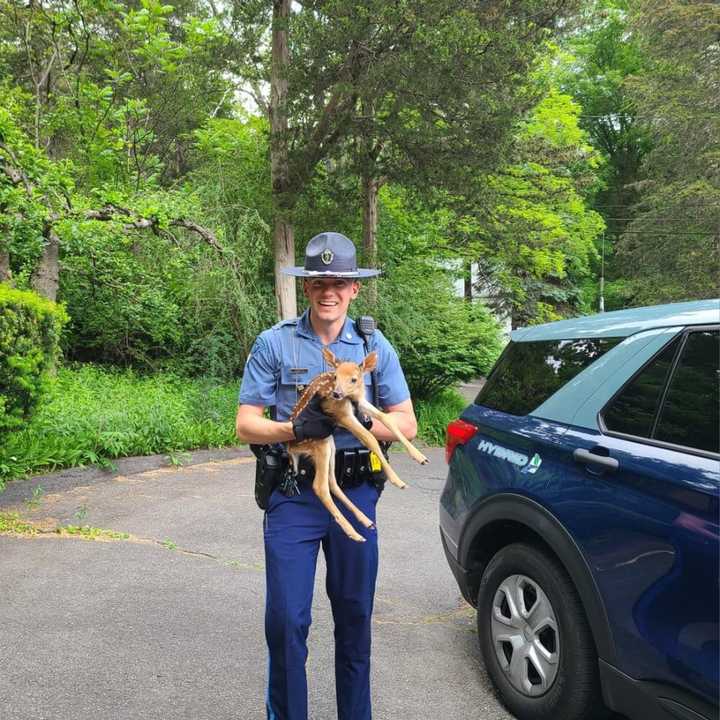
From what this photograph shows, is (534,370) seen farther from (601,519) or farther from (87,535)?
(87,535)

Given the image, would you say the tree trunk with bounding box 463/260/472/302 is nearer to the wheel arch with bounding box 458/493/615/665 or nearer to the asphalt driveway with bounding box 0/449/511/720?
the asphalt driveway with bounding box 0/449/511/720

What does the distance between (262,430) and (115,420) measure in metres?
5.82

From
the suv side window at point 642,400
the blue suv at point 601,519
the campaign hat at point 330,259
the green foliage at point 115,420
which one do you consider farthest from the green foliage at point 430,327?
the campaign hat at point 330,259

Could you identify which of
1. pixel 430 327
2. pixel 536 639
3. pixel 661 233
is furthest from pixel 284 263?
pixel 661 233

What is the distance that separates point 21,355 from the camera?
5.58 m

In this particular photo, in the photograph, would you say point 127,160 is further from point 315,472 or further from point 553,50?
point 315,472

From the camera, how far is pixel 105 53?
1103cm

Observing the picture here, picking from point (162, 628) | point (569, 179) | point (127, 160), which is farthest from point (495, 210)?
point (162, 628)

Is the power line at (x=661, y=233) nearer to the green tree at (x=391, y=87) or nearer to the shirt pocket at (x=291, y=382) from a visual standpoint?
the green tree at (x=391, y=87)

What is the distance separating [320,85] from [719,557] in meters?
10.0

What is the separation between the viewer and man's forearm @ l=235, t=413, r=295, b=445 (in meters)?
2.34

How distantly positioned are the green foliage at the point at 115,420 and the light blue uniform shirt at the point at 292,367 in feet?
14.0

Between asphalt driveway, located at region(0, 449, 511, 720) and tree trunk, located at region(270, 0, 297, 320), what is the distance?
5560 millimetres

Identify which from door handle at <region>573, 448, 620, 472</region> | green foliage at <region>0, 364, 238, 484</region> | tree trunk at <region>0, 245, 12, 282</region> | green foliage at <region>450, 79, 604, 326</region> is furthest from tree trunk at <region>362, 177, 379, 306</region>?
door handle at <region>573, 448, 620, 472</region>
